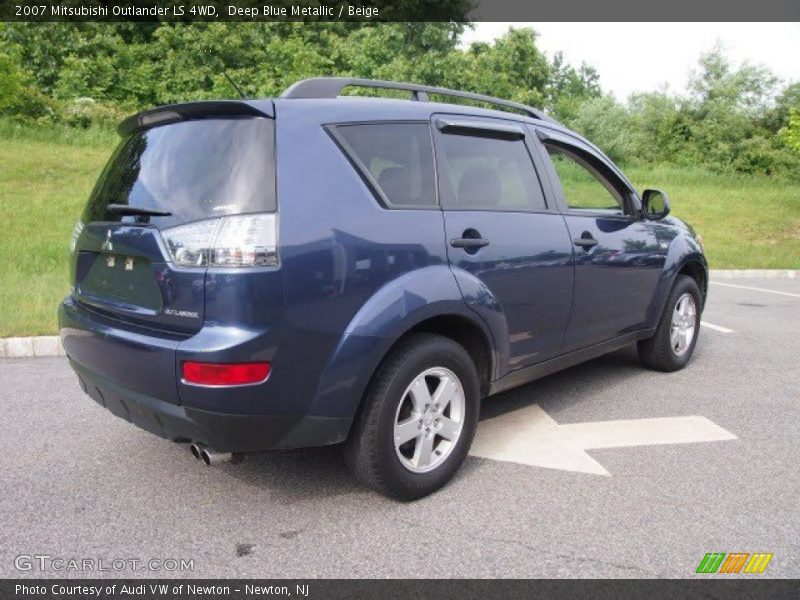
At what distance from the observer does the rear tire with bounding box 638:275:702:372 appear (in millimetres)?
4977

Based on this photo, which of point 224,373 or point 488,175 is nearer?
point 224,373

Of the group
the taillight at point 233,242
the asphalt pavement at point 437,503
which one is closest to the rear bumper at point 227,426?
the asphalt pavement at point 437,503

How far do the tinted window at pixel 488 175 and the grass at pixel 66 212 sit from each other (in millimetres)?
4557

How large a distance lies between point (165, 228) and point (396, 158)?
42.0 inches

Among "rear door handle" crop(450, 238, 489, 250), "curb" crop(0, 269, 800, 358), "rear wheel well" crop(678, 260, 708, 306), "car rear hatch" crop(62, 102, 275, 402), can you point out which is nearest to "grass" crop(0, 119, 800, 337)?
"curb" crop(0, 269, 800, 358)

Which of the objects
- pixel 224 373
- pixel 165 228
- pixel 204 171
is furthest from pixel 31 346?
pixel 224 373

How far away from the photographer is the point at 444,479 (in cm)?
311

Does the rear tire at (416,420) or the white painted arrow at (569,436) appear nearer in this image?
the rear tire at (416,420)

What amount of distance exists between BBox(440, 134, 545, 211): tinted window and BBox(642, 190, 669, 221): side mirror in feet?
4.34

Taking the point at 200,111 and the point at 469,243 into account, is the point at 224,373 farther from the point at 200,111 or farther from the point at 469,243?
the point at 469,243

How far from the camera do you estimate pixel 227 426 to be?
98.8 inches

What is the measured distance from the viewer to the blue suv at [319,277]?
248 cm

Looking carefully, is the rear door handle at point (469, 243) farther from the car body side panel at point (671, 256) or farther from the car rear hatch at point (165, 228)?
the car body side panel at point (671, 256)

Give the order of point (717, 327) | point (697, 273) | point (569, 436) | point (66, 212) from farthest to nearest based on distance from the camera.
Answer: point (66, 212), point (717, 327), point (697, 273), point (569, 436)
